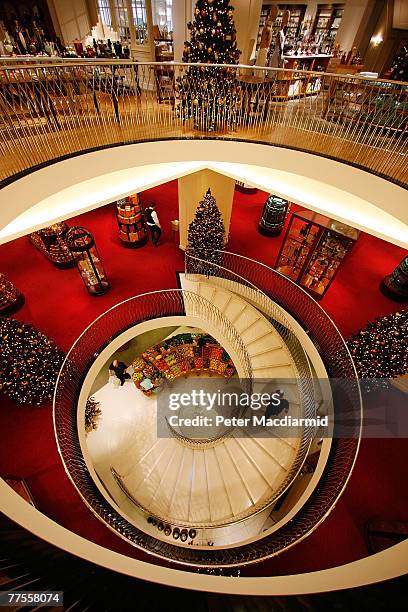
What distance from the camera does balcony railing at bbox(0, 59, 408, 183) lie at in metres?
5.31

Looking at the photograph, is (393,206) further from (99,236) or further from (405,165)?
(99,236)

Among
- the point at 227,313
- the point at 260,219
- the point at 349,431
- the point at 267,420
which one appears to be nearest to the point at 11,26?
the point at 260,219

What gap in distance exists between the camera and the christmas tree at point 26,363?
5.70m

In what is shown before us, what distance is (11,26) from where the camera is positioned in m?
9.42

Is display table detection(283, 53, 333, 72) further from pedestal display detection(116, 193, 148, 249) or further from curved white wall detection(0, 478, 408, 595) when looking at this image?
curved white wall detection(0, 478, 408, 595)

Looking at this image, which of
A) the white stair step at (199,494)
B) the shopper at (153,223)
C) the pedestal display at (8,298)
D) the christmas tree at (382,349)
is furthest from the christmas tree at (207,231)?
the white stair step at (199,494)

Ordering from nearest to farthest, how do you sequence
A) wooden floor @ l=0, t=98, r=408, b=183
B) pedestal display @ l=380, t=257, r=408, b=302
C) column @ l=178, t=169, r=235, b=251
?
wooden floor @ l=0, t=98, r=408, b=183
pedestal display @ l=380, t=257, r=408, b=302
column @ l=178, t=169, r=235, b=251

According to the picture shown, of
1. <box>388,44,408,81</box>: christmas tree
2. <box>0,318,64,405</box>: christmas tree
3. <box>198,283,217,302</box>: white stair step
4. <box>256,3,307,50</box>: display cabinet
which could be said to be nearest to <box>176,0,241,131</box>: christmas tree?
<box>198,283,217,302</box>: white stair step

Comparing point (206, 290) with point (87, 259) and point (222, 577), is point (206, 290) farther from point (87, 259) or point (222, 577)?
point (222, 577)

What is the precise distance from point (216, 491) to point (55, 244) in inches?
325

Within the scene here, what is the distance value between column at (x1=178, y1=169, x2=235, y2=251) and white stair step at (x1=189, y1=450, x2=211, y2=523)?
689 centimetres

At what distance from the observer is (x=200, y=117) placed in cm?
664

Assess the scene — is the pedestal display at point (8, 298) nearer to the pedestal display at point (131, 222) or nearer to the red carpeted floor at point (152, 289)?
the red carpeted floor at point (152, 289)

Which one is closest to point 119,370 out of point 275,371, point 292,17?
point 275,371
